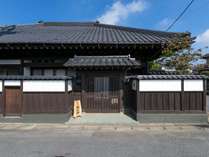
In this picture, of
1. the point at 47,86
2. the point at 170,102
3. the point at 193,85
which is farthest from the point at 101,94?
the point at 193,85

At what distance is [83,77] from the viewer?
48.8 feet

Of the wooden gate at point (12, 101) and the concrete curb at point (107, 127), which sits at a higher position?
the wooden gate at point (12, 101)

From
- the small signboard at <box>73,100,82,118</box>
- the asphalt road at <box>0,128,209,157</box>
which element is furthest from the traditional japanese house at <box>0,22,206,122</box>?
the asphalt road at <box>0,128,209,157</box>

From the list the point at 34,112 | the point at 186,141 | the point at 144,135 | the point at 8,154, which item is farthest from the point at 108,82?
the point at 8,154

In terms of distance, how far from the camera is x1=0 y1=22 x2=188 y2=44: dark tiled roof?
14750 millimetres

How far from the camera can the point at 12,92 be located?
41.6 feet

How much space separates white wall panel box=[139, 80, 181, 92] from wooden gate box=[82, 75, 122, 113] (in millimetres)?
2461

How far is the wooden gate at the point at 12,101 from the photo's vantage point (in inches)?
498

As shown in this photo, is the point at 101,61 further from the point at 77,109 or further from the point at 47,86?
the point at 47,86

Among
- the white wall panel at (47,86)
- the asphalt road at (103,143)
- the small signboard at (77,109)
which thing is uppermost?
the white wall panel at (47,86)

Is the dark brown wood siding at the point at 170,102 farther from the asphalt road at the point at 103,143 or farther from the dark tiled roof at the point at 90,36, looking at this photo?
the dark tiled roof at the point at 90,36

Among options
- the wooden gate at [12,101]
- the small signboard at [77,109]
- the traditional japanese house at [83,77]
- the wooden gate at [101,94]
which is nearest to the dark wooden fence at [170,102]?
the traditional japanese house at [83,77]

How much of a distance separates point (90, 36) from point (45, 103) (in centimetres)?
591

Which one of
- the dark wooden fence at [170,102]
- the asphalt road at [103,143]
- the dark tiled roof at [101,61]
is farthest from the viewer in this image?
the dark tiled roof at [101,61]
